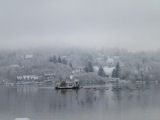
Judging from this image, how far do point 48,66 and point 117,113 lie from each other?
121 ft

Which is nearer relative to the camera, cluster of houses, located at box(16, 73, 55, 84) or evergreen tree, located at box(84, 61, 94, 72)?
cluster of houses, located at box(16, 73, 55, 84)

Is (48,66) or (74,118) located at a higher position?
(48,66)

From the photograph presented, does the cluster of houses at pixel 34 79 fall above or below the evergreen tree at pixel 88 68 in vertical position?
below

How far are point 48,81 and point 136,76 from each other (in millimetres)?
13697

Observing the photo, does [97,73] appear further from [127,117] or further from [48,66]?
[127,117]

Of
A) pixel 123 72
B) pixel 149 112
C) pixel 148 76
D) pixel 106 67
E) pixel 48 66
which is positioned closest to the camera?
pixel 149 112

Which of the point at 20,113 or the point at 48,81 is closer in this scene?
the point at 20,113

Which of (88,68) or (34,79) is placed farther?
(88,68)

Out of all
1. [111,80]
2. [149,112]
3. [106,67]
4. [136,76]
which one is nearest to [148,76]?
[136,76]

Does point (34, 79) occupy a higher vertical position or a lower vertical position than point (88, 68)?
lower

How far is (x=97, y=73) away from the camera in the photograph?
151ft

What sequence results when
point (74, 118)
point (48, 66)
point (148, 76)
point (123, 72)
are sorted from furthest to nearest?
point (48, 66) < point (123, 72) < point (148, 76) < point (74, 118)

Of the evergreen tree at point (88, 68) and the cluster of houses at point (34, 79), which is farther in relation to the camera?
the evergreen tree at point (88, 68)

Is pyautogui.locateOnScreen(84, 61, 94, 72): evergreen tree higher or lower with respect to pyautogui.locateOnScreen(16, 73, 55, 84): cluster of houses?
higher
